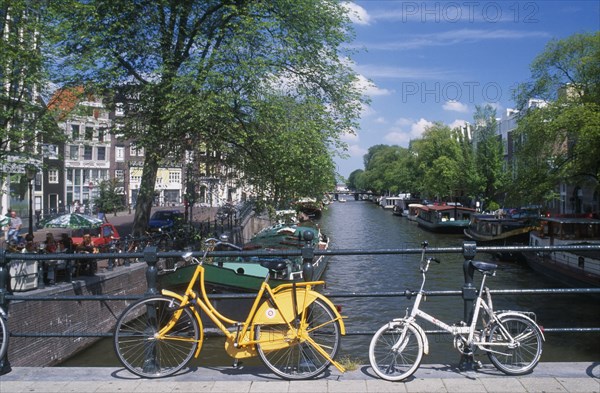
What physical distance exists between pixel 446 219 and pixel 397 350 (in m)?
57.3

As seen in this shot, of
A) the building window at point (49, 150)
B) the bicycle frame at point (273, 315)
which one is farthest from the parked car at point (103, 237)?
the bicycle frame at point (273, 315)

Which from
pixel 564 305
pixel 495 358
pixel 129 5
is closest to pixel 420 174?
pixel 564 305

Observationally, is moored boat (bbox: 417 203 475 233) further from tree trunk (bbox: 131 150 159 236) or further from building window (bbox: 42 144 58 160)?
building window (bbox: 42 144 58 160)

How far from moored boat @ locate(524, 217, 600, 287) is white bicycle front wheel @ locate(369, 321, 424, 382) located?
2083 cm

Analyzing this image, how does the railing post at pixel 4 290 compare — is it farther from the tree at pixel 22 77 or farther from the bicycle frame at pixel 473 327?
the tree at pixel 22 77

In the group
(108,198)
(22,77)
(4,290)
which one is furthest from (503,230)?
(4,290)

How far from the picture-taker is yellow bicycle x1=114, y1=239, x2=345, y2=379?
519 cm

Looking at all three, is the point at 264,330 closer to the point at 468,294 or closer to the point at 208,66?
the point at 468,294

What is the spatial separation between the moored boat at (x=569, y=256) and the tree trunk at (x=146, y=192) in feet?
54.7

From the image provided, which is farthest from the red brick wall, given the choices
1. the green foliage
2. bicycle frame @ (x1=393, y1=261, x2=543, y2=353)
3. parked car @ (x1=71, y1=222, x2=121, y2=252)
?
the green foliage

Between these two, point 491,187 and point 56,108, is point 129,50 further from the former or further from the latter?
point 491,187

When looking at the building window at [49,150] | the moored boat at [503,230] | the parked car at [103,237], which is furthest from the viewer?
the moored boat at [503,230]

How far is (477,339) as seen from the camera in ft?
17.3

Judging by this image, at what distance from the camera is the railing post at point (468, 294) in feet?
17.3
